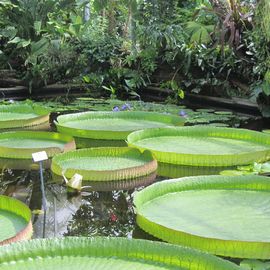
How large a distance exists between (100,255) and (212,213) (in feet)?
2.67

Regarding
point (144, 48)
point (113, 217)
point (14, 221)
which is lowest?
point (113, 217)

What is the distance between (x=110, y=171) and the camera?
344cm

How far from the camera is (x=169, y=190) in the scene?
301cm

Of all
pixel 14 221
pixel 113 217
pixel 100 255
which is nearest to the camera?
pixel 100 255

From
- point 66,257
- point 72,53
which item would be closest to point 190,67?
point 72,53

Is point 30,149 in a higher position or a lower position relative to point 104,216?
higher

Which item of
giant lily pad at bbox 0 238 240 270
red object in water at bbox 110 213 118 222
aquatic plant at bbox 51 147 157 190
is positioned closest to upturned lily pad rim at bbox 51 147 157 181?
aquatic plant at bbox 51 147 157 190

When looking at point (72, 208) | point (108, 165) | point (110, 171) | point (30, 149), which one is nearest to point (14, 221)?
point (72, 208)

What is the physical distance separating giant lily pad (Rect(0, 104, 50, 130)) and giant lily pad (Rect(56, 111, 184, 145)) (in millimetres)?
361

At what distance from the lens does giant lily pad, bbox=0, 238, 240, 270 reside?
202 centimetres

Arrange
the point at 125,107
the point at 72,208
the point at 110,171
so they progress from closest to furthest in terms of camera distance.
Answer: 1. the point at 72,208
2. the point at 110,171
3. the point at 125,107

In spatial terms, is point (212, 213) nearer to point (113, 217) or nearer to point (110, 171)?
point (113, 217)

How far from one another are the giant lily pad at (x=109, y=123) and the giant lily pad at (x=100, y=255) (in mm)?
2472

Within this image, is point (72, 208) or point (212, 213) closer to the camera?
point (212, 213)
